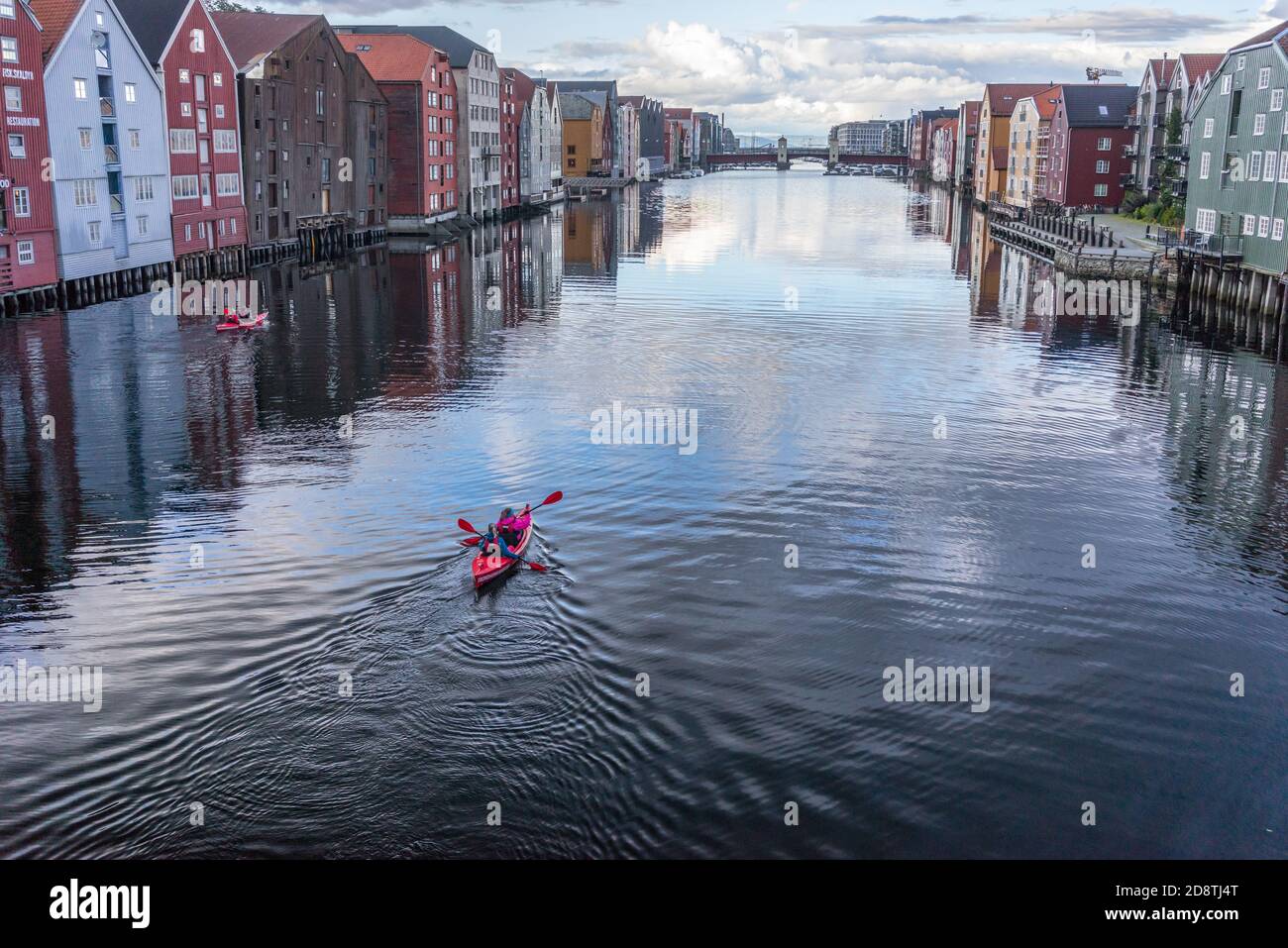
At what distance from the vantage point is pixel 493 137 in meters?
136

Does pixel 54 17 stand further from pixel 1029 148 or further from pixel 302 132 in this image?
pixel 1029 148

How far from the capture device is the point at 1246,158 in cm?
6500

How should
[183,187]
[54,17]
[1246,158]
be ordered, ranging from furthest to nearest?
1. [183,187]
2. [1246,158]
3. [54,17]

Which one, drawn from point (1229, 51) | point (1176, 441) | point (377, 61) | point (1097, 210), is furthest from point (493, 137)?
point (1176, 441)

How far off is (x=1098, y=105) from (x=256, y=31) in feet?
280

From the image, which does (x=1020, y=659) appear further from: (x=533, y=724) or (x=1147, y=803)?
(x=533, y=724)

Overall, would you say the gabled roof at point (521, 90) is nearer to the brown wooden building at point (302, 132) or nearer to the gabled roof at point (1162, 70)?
the brown wooden building at point (302, 132)

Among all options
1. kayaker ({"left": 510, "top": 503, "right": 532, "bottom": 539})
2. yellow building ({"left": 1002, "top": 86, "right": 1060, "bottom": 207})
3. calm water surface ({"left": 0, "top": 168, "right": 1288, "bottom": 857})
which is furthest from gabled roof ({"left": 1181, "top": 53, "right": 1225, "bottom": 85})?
kayaker ({"left": 510, "top": 503, "right": 532, "bottom": 539})

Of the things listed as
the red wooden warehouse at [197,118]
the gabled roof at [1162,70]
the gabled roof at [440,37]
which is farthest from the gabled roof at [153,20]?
the gabled roof at [1162,70]

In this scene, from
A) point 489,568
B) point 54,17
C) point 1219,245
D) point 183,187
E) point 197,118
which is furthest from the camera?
point 197,118

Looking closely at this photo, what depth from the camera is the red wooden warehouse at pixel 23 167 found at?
2223 inches

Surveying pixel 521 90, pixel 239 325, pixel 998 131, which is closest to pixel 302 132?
pixel 239 325

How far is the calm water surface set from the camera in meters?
15.7
